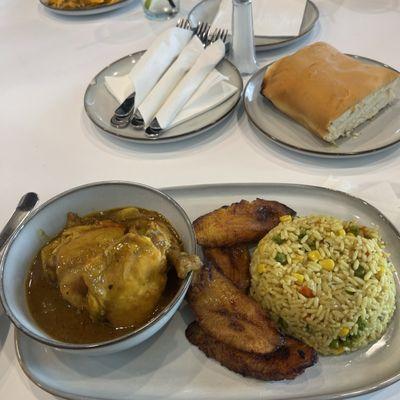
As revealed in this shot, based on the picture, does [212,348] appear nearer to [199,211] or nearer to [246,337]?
[246,337]

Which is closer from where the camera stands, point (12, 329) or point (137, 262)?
point (137, 262)

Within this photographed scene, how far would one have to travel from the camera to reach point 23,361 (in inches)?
42.4

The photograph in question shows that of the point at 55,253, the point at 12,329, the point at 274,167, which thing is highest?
the point at 55,253

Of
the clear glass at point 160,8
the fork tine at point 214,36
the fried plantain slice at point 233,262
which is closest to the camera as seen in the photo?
the fried plantain slice at point 233,262

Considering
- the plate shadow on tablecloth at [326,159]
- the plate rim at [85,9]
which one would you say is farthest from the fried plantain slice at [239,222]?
the plate rim at [85,9]

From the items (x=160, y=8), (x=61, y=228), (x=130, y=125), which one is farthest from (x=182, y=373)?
(x=160, y=8)

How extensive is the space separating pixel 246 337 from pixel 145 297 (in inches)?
9.6

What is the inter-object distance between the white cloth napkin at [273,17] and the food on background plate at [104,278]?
1.34 m

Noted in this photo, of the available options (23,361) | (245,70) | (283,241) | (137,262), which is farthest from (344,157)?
(23,361)

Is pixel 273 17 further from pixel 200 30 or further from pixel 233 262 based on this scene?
pixel 233 262

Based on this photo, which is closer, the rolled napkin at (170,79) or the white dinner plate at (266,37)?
the rolled napkin at (170,79)

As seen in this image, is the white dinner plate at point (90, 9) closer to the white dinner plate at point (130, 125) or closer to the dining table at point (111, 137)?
the dining table at point (111, 137)

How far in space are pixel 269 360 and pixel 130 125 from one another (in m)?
1.05

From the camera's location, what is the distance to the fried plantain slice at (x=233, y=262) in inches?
47.1
